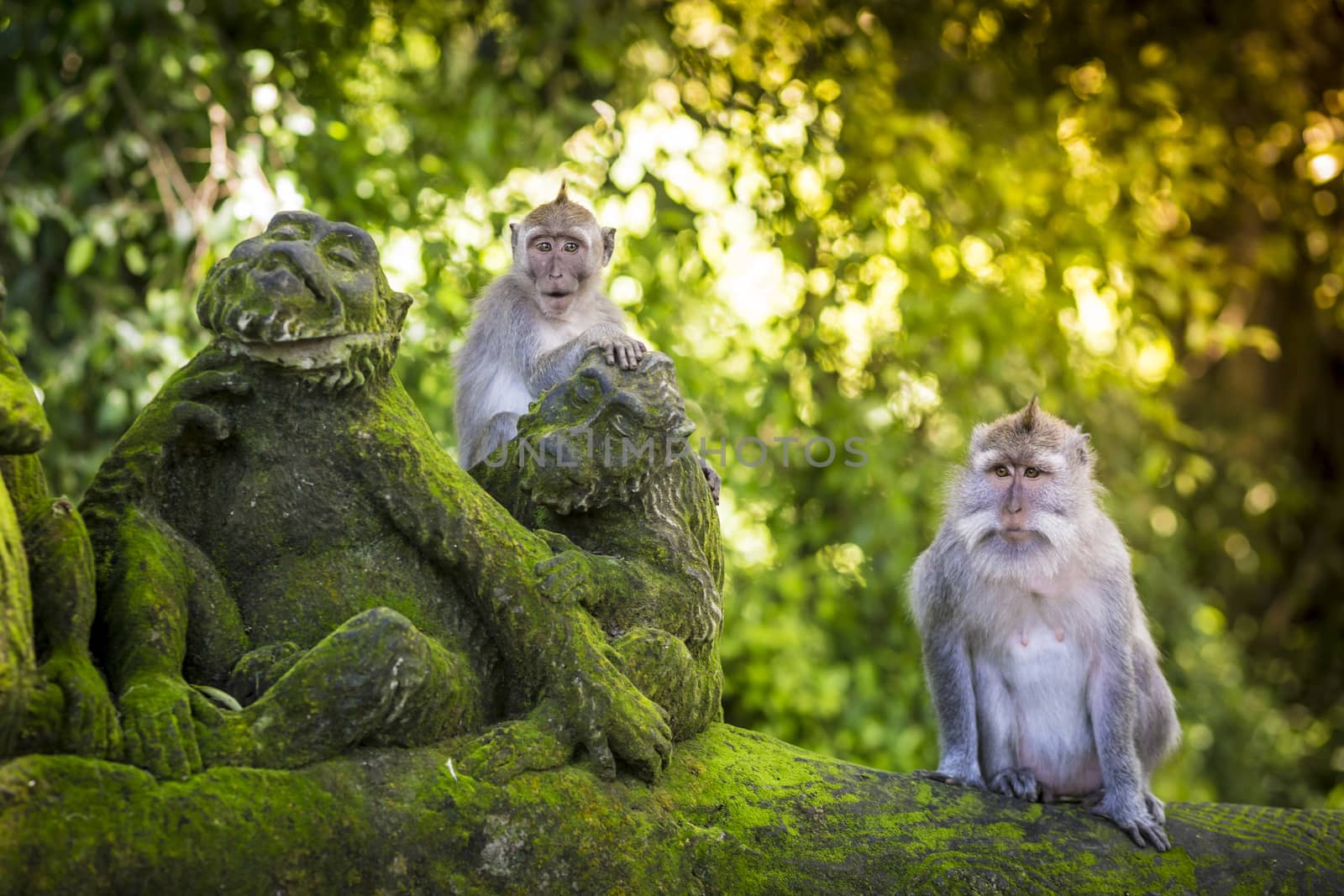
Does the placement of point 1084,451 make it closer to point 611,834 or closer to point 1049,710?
point 1049,710

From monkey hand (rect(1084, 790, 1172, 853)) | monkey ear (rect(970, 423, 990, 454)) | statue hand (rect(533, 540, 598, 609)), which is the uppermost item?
monkey ear (rect(970, 423, 990, 454))

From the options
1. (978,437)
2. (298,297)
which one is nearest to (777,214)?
(978,437)

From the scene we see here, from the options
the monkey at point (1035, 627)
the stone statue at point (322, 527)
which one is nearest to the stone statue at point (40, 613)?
the stone statue at point (322, 527)

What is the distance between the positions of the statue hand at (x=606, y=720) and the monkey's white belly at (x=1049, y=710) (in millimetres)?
1675

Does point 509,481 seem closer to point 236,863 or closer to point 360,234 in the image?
point 360,234

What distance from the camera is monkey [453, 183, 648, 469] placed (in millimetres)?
5688

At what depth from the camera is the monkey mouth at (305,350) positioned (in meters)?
3.21

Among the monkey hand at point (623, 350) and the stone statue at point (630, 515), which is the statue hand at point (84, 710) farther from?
the monkey hand at point (623, 350)

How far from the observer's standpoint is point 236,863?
8.97ft

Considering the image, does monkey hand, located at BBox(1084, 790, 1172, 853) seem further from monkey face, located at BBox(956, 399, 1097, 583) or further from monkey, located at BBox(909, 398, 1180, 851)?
monkey face, located at BBox(956, 399, 1097, 583)

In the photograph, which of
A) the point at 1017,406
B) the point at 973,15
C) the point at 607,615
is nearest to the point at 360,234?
the point at 607,615

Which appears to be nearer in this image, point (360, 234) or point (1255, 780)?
point (360, 234)

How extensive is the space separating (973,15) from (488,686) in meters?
6.92

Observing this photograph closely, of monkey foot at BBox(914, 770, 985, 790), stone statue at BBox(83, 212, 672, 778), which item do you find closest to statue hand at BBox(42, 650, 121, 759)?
stone statue at BBox(83, 212, 672, 778)
